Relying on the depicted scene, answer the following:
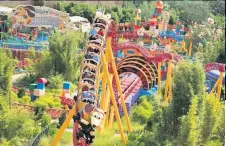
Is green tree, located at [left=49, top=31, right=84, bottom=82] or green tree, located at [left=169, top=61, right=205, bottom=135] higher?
green tree, located at [left=169, top=61, right=205, bottom=135]

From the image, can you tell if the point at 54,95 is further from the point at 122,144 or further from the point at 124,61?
the point at 122,144

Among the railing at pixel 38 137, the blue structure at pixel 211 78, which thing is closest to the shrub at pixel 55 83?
the blue structure at pixel 211 78

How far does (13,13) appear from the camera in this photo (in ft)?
96.0

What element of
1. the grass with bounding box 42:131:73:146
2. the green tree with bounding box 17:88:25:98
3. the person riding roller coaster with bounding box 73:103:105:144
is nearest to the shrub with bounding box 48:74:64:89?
the green tree with bounding box 17:88:25:98

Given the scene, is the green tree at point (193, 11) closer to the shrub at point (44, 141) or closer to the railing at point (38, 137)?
the railing at point (38, 137)

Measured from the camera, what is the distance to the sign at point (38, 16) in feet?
96.4

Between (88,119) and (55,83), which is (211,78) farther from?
(88,119)

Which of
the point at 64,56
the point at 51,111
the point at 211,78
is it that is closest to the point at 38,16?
the point at 64,56

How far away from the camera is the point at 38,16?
30.4 meters

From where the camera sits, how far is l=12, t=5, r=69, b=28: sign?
29391 mm

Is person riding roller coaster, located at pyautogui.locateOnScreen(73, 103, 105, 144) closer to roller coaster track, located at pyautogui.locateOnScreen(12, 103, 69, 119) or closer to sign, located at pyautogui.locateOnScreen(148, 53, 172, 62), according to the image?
roller coaster track, located at pyautogui.locateOnScreen(12, 103, 69, 119)

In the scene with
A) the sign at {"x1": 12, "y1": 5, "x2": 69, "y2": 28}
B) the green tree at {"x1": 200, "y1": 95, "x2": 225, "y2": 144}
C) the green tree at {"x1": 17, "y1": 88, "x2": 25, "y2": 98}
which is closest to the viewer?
the green tree at {"x1": 200, "y1": 95, "x2": 225, "y2": 144}

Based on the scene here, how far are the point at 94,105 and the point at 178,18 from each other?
118ft

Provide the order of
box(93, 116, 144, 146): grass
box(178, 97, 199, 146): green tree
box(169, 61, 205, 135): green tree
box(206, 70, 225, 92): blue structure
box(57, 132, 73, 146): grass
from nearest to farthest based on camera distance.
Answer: box(178, 97, 199, 146): green tree < box(169, 61, 205, 135): green tree < box(93, 116, 144, 146): grass < box(57, 132, 73, 146): grass < box(206, 70, 225, 92): blue structure
